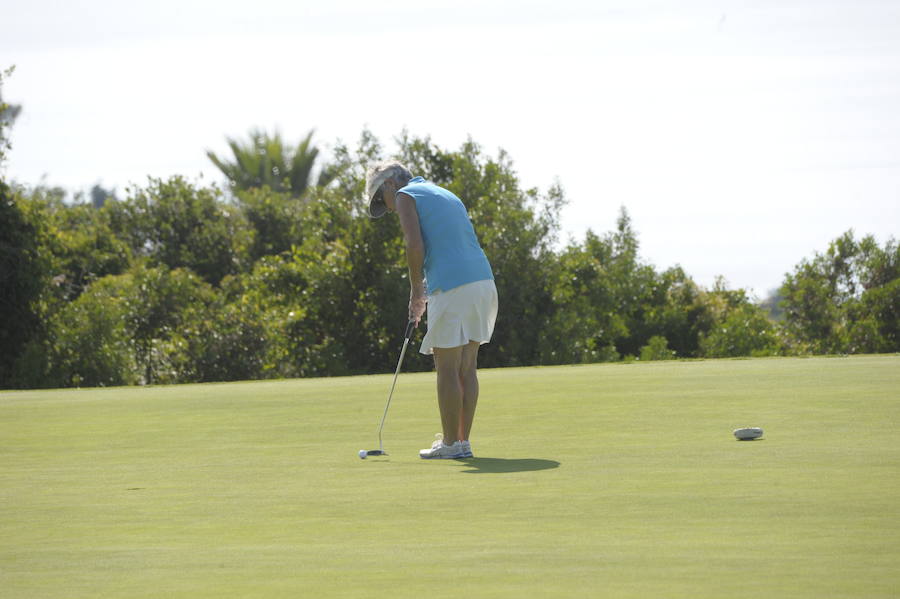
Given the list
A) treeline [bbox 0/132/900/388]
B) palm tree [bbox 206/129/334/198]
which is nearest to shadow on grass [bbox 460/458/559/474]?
treeline [bbox 0/132/900/388]

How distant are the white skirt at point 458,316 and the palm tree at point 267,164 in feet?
137

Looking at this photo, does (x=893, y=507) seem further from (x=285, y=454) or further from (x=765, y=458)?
(x=285, y=454)

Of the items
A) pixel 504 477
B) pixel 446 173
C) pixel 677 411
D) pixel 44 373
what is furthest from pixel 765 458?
pixel 446 173

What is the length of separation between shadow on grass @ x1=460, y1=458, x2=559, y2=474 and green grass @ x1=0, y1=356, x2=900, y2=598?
34mm

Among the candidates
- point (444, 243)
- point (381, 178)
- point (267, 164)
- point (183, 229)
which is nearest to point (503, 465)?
point (444, 243)

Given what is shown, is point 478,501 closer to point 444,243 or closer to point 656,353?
point 444,243

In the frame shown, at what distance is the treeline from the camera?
23.4 m

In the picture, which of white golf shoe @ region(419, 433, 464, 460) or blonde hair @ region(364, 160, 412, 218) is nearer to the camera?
white golf shoe @ region(419, 433, 464, 460)

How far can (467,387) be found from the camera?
754 cm

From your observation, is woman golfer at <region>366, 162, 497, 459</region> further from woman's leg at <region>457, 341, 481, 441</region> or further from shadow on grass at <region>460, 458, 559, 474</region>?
shadow on grass at <region>460, 458, 559, 474</region>

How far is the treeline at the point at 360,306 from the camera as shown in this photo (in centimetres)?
2342

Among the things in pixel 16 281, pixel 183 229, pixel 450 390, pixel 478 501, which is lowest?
pixel 478 501

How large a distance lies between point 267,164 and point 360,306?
2212cm

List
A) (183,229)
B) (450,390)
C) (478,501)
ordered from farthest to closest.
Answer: (183,229)
(450,390)
(478,501)
